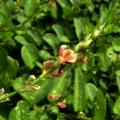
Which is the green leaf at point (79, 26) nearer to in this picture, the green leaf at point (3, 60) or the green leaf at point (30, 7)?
the green leaf at point (30, 7)

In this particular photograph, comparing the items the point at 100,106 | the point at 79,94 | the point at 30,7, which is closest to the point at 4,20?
the point at 30,7

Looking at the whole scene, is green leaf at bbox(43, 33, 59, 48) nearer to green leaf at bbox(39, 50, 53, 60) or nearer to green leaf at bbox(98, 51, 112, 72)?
green leaf at bbox(39, 50, 53, 60)

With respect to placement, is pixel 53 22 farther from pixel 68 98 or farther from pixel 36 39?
pixel 68 98

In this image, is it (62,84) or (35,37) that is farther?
(35,37)

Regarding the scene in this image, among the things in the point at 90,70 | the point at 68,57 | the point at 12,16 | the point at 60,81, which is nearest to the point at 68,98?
the point at 60,81

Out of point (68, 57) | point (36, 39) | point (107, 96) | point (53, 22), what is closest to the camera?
point (68, 57)

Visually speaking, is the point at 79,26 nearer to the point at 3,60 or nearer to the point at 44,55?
the point at 44,55

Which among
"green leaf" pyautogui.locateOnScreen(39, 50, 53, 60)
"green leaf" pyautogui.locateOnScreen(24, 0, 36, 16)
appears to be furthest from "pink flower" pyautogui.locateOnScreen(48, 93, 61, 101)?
"green leaf" pyautogui.locateOnScreen(24, 0, 36, 16)
